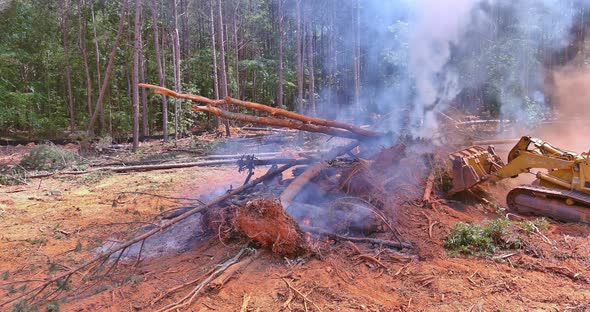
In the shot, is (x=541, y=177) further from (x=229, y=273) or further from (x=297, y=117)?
(x=229, y=273)

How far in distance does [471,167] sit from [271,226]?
4436 mm

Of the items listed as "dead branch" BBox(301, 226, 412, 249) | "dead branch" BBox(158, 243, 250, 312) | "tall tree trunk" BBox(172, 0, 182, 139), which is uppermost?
"tall tree trunk" BBox(172, 0, 182, 139)

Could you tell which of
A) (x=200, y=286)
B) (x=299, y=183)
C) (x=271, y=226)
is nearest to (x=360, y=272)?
(x=271, y=226)

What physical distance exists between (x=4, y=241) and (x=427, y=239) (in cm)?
709

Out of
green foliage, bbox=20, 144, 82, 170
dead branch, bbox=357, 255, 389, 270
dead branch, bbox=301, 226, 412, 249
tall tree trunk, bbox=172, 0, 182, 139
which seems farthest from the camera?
tall tree trunk, bbox=172, 0, 182, 139

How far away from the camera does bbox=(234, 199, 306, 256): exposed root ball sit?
17.6 feet

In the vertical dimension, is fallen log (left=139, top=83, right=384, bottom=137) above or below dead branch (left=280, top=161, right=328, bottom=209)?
above

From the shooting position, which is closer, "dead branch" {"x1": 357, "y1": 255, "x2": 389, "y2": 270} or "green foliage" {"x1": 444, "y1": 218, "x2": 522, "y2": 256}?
"dead branch" {"x1": 357, "y1": 255, "x2": 389, "y2": 270}

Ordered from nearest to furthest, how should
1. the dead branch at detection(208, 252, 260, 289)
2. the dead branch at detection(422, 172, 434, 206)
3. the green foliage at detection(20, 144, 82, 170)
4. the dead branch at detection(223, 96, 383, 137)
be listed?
the dead branch at detection(208, 252, 260, 289) < the dead branch at detection(223, 96, 383, 137) < the dead branch at detection(422, 172, 434, 206) < the green foliage at detection(20, 144, 82, 170)

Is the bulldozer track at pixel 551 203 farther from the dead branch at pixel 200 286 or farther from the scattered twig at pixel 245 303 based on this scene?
the scattered twig at pixel 245 303

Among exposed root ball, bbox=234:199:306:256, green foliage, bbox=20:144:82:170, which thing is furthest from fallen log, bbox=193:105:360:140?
green foliage, bbox=20:144:82:170

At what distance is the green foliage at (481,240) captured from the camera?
5.73 m

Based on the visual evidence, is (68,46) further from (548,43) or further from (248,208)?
(548,43)

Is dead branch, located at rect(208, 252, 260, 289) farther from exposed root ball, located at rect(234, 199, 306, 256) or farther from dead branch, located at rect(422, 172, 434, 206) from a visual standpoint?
dead branch, located at rect(422, 172, 434, 206)
